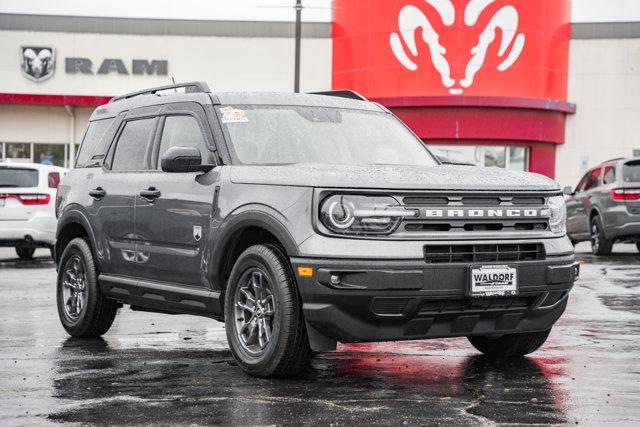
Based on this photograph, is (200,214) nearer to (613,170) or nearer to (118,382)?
(118,382)

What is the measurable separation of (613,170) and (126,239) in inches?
489

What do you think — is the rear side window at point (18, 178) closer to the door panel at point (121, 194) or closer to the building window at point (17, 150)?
the door panel at point (121, 194)

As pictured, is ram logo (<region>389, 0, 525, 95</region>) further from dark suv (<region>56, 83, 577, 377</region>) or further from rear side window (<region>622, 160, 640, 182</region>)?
dark suv (<region>56, 83, 577, 377</region>)

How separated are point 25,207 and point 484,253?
476 inches

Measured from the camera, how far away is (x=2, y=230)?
17062mm

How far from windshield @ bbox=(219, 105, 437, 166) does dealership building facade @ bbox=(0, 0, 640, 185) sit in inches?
1004

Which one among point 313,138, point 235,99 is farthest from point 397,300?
point 235,99

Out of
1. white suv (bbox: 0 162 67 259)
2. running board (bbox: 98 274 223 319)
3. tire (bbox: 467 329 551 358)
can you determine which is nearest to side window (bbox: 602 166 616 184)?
white suv (bbox: 0 162 67 259)

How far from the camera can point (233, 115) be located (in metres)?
7.63

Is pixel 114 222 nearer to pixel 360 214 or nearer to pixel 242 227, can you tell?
pixel 242 227

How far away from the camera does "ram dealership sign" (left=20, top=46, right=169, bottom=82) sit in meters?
36.2

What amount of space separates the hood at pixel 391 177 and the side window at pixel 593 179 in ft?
42.3

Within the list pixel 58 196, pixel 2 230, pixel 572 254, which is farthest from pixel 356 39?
pixel 572 254

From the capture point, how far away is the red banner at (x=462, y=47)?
33062 mm
